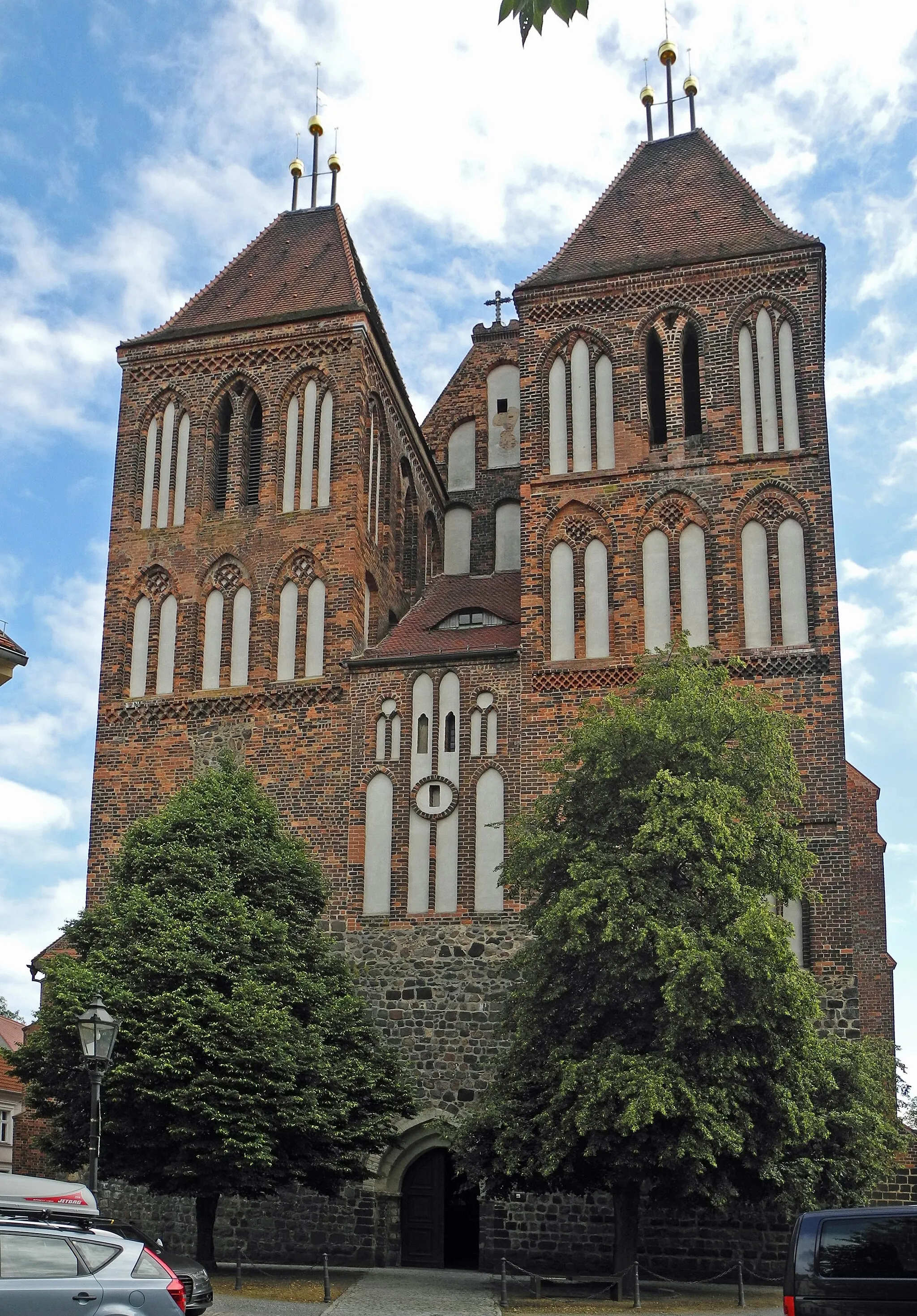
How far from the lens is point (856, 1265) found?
35.3ft

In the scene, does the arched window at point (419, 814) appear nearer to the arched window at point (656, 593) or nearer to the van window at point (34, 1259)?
the arched window at point (656, 593)

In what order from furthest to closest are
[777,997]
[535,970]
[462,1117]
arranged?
[462,1117], [535,970], [777,997]

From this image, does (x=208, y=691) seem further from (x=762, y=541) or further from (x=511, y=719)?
(x=762, y=541)

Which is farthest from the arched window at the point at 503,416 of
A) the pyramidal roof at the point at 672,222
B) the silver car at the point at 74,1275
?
the silver car at the point at 74,1275

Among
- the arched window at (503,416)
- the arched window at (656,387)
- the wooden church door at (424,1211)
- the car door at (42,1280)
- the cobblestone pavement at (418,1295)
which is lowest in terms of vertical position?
the cobblestone pavement at (418,1295)

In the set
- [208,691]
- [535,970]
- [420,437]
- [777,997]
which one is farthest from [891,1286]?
[420,437]

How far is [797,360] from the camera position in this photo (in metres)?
26.5

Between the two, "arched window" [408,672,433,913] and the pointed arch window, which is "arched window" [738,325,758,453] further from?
"arched window" [408,672,433,913]

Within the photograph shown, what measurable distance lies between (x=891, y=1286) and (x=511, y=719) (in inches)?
605

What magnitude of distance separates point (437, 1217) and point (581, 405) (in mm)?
14402

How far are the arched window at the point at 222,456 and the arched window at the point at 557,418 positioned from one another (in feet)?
20.9

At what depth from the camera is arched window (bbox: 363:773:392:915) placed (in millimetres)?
24891

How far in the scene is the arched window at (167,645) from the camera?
27.7m

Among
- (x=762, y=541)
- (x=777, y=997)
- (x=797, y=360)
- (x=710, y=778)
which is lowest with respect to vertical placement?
(x=777, y=997)
